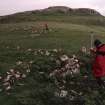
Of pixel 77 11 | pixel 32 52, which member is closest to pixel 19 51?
pixel 32 52

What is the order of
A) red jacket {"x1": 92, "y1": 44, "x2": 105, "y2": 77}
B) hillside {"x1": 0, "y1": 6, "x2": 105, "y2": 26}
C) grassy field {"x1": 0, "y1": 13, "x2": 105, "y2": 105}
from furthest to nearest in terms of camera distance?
1. hillside {"x1": 0, "y1": 6, "x2": 105, "y2": 26}
2. grassy field {"x1": 0, "y1": 13, "x2": 105, "y2": 105}
3. red jacket {"x1": 92, "y1": 44, "x2": 105, "y2": 77}

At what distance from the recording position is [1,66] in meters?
20.4

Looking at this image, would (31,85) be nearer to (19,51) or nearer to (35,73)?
(35,73)

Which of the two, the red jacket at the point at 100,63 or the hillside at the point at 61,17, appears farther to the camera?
the hillside at the point at 61,17

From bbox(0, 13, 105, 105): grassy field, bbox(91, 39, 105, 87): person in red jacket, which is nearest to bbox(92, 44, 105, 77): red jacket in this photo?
bbox(91, 39, 105, 87): person in red jacket

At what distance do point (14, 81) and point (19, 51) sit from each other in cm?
499

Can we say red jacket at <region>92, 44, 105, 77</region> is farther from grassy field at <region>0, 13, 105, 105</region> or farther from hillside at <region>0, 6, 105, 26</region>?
hillside at <region>0, 6, 105, 26</region>

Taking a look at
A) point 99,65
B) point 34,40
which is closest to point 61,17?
point 34,40

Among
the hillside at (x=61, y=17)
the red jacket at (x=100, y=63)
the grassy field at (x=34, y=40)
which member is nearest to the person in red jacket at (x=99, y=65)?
the red jacket at (x=100, y=63)

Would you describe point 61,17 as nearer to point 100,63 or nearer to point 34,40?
point 34,40

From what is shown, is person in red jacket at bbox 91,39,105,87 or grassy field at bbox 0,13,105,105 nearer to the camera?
person in red jacket at bbox 91,39,105,87

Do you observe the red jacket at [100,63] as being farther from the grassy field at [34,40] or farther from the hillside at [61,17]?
the hillside at [61,17]

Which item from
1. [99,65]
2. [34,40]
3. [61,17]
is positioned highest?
[99,65]

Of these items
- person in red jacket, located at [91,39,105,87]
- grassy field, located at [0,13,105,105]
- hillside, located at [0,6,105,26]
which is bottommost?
hillside, located at [0,6,105,26]
